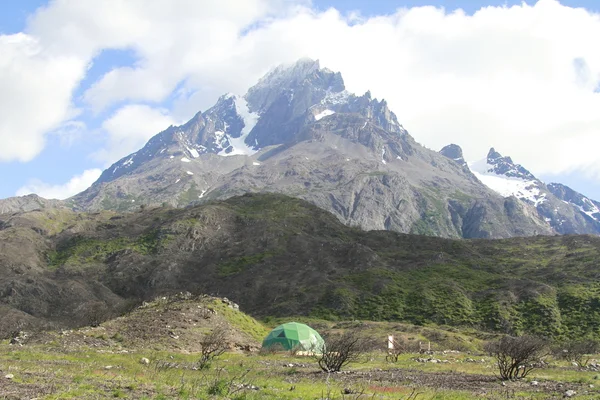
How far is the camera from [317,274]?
147 meters

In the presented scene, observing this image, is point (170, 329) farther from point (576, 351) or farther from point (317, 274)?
point (317, 274)

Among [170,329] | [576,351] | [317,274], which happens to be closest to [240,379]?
[170,329]

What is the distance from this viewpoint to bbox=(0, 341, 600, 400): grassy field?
2034 cm

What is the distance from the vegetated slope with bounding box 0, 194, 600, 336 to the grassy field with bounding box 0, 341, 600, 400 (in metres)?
59.2

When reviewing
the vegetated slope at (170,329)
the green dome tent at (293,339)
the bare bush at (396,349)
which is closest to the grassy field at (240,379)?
the vegetated slope at (170,329)

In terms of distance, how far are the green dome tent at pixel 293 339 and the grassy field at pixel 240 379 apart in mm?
13500

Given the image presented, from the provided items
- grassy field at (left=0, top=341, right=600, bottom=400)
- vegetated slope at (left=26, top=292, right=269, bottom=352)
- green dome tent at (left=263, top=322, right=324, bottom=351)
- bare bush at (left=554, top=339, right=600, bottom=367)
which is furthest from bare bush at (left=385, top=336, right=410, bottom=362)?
bare bush at (left=554, top=339, right=600, bottom=367)

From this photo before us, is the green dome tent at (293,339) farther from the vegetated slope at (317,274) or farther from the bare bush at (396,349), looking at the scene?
the vegetated slope at (317,274)

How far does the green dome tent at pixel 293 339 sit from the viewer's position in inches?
2196

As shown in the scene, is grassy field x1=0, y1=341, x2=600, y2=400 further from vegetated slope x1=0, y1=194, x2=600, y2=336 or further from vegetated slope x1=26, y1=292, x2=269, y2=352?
vegetated slope x1=0, y1=194, x2=600, y2=336

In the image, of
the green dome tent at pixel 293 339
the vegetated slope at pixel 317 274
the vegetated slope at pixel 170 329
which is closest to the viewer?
the vegetated slope at pixel 170 329

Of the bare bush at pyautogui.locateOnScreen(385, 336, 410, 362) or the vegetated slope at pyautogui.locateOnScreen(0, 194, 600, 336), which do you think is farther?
the vegetated slope at pyautogui.locateOnScreen(0, 194, 600, 336)

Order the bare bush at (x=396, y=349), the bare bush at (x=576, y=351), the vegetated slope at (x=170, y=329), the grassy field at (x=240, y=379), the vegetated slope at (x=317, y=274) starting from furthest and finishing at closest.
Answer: the vegetated slope at (x=317, y=274) → the bare bush at (x=576, y=351) → the bare bush at (x=396, y=349) → the vegetated slope at (x=170, y=329) → the grassy field at (x=240, y=379)

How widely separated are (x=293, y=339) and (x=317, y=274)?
297 ft
